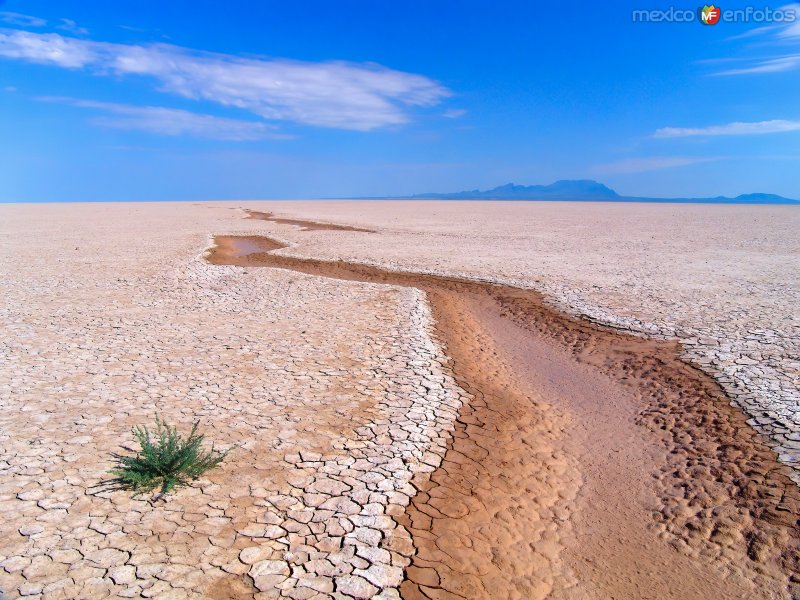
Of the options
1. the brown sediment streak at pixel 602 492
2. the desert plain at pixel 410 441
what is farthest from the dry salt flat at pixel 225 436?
the brown sediment streak at pixel 602 492

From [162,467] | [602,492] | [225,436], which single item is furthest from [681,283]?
[162,467]

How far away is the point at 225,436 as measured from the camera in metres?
5.09

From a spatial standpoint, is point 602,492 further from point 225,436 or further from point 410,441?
point 225,436

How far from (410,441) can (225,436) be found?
5.74 ft

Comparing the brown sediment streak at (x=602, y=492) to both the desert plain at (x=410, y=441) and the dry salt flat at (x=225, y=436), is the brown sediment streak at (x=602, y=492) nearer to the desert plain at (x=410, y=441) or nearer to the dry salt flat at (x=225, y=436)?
the desert plain at (x=410, y=441)

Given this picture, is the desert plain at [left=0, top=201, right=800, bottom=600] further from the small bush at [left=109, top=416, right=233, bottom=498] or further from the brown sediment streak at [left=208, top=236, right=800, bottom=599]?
the small bush at [left=109, top=416, right=233, bottom=498]

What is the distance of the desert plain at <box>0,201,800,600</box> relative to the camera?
354cm

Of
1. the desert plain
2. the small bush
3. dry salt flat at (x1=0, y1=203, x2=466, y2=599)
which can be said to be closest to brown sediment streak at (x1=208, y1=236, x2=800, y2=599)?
the desert plain

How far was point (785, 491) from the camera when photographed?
451 centimetres

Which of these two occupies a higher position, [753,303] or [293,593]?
[753,303]

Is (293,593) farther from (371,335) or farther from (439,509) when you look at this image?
(371,335)

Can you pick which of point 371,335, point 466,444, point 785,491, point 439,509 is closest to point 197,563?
point 439,509

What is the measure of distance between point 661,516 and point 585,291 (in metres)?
8.05

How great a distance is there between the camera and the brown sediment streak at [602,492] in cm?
361
